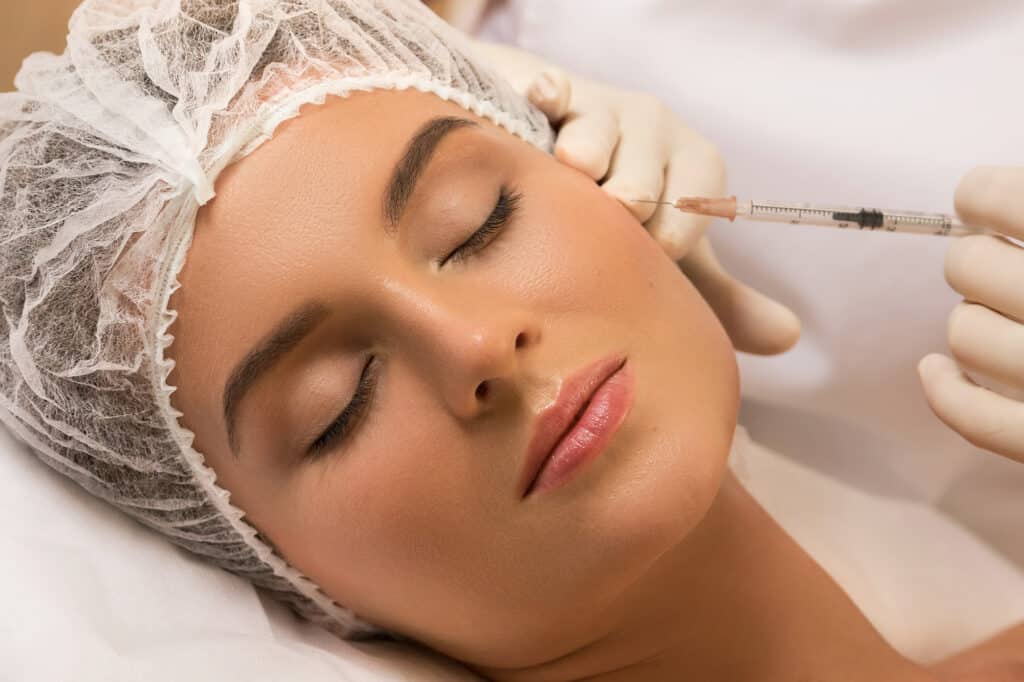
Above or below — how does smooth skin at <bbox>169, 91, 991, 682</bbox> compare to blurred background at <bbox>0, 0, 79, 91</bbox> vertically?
below

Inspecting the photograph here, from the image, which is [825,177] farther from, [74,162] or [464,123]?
[74,162]

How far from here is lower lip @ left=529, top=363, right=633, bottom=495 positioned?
37.9 inches

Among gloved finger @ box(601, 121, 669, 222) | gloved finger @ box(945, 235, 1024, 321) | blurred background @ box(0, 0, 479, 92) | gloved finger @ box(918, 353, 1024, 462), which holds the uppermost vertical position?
blurred background @ box(0, 0, 479, 92)

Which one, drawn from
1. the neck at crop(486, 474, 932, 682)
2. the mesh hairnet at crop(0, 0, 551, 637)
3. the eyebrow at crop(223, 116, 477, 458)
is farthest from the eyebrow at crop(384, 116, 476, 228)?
the neck at crop(486, 474, 932, 682)

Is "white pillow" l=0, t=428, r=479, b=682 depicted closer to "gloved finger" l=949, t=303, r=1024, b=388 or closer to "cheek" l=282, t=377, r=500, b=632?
"cheek" l=282, t=377, r=500, b=632

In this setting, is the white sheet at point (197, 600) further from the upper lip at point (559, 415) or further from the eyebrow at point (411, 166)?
the eyebrow at point (411, 166)

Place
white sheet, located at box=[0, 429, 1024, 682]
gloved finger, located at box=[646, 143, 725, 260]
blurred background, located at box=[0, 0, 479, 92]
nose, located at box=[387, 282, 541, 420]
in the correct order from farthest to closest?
1. blurred background, located at box=[0, 0, 479, 92]
2. gloved finger, located at box=[646, 143, 725, 260]
3. white sheet, located at box=[0, 429, 1024, 682]
4. nose, located at box=[387, 282, 541, 420]

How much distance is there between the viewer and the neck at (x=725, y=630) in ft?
3.86

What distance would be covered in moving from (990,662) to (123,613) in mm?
1285

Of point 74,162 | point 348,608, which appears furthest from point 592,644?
point 74,162

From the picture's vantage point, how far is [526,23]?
1868mm

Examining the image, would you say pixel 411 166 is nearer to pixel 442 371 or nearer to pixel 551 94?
pixel 442 371

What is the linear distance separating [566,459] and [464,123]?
17.6 inches

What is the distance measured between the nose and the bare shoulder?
882 millimetres
